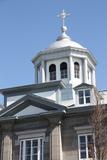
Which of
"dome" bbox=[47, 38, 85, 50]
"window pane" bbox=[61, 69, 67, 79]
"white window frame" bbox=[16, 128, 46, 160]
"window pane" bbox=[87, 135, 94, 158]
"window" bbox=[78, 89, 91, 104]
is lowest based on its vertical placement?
"window pane" bbox=[87, 135, 94, 158]

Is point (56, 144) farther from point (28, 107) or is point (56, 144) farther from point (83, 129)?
point (28, 107)

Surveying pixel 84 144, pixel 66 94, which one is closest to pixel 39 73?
pixel 66 94

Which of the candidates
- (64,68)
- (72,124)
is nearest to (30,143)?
(72,124)

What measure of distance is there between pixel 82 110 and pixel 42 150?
3929mm

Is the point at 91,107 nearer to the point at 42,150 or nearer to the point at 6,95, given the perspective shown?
the point at 42,150

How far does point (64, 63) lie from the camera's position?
35688 millimetres

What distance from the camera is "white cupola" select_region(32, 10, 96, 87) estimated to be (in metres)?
35.3

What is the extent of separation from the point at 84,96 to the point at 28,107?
422 cm

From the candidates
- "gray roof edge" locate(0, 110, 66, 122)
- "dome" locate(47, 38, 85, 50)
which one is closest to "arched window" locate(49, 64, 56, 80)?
"dome" locate(47, 38, 85, 50)

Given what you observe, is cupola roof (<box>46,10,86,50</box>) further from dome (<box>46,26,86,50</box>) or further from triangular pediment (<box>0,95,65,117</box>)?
triangular pediment (<box>0,95,65,117</box>)

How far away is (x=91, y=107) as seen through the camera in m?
29.5

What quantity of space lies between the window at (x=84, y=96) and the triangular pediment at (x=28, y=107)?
2.30m

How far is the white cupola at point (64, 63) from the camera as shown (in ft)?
116

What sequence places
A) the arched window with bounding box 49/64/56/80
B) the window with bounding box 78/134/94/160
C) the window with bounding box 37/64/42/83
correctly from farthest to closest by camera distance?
the window with bounding box 37/64/42/83 → the arched window with bounding box 49/64/56/80 → the window with bounding box 78/134/94/160
